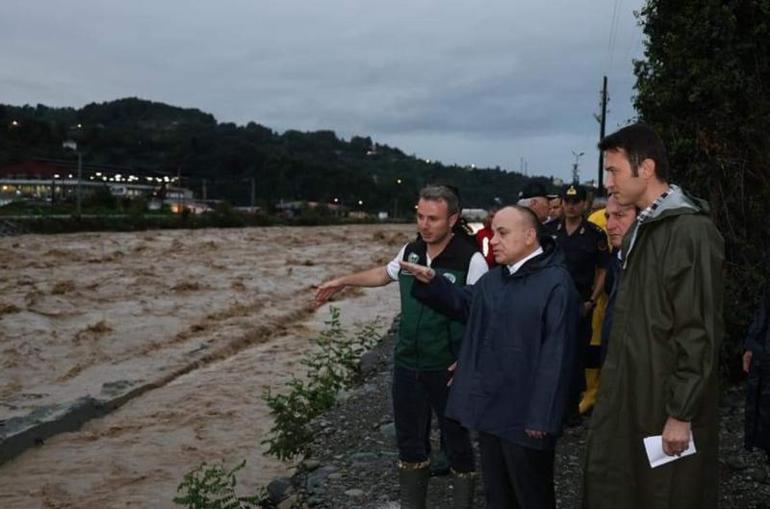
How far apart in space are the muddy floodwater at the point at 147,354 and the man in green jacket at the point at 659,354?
4891mm

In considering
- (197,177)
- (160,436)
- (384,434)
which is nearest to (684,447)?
(384,434)

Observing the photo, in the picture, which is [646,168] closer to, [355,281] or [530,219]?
[530,219]

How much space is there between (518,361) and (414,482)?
123 cm

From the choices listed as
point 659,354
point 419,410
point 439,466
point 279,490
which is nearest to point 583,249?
point 439,466

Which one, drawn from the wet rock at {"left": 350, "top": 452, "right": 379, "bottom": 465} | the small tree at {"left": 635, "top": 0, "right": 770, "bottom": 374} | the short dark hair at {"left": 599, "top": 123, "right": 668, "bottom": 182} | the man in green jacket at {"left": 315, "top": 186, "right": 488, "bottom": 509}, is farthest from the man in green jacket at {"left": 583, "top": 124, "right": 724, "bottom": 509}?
the small tree at {"left": 635, "top": 0, "right": 770, "bottom": 374}

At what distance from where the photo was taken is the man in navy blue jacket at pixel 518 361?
3.10m

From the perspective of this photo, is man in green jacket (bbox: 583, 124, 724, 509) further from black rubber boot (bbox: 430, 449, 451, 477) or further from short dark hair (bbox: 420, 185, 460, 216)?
black rubber boot (bbox: 430, 449, 451, 477)

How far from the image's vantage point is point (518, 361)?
320cm

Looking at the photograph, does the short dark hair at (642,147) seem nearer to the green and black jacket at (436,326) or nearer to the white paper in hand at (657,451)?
the white paper in hand at (657,451)

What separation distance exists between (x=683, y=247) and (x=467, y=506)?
6.67ft

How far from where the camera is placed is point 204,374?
12258 millimetres

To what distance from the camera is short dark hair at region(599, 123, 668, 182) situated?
9.00ft

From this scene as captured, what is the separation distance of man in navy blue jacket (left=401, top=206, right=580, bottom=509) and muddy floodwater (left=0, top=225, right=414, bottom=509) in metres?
4.13

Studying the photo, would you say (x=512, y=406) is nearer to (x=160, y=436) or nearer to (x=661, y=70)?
(x=661, y=70)
